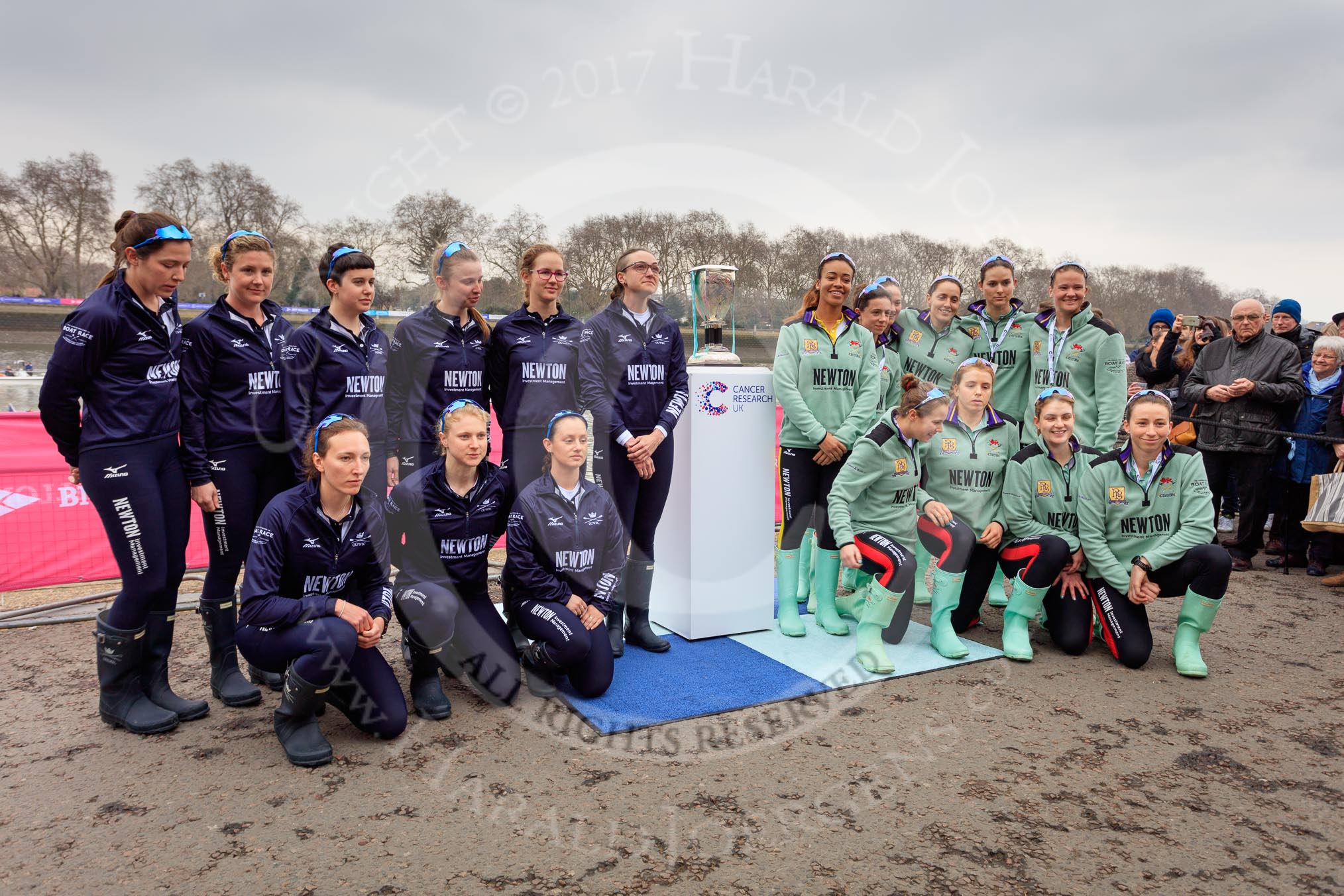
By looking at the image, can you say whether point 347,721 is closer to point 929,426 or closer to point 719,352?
point 719,352

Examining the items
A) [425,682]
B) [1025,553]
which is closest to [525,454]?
[425,682]

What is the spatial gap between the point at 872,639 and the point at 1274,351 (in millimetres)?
4387

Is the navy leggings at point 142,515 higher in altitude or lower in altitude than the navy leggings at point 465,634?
higher

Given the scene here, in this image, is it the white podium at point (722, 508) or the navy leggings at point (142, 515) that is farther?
the white podium at point (722, 508)

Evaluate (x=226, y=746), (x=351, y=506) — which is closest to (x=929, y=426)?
(x=351, y=506)

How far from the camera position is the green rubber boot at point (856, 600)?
449 cm

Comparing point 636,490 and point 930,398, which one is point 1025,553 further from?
point 636,490

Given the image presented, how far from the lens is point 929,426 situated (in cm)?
418

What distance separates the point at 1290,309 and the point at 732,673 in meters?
6.00

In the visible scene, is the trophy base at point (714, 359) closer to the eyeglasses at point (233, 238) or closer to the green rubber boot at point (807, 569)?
the green rubber boot at point (807, 569)

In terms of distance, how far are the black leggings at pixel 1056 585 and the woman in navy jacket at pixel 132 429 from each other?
371 centimetres

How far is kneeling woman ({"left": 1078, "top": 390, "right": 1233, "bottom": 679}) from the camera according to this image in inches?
153

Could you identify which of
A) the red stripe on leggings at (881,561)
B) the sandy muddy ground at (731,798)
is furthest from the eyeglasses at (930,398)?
the sandy muddy ground at (731,798)

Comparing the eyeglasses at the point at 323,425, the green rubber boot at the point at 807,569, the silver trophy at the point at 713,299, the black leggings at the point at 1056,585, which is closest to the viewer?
the eyeglasses at the point at 323,425
